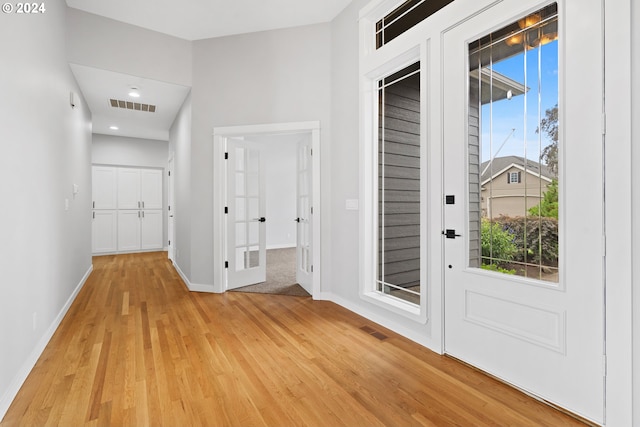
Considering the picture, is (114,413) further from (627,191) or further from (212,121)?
(212,121)

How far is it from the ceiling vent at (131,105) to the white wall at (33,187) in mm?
1270

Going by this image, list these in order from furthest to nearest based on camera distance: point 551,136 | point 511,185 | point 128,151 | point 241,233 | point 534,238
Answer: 1. point 128,151
2. point 241,233
3. point 511,185
4. point 534,238
5. point 551,136

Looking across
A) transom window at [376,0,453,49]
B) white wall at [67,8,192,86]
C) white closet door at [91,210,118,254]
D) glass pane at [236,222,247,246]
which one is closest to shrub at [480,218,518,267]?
transom window at [376,0,453,49]

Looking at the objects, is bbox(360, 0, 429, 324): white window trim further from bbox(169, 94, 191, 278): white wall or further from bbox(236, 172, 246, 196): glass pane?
bbox(169, 94, 191, 278): white wall

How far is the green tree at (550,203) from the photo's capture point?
1.72 m

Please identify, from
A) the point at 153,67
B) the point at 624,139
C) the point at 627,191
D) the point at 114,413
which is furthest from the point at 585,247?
the point at 153,67

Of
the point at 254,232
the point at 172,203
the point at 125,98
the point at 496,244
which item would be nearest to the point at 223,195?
the point at 254,232

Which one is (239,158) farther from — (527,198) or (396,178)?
(527,198)

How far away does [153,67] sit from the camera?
379 centimetres

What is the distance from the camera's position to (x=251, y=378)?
1985mm

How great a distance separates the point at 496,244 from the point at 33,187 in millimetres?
3172

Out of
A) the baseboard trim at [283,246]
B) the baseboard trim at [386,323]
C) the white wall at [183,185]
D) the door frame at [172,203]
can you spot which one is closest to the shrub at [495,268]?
the baseboard trim at [386,323]

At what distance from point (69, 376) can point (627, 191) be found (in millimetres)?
3238

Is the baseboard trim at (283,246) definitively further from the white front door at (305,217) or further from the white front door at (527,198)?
the white front door at (527,198)
